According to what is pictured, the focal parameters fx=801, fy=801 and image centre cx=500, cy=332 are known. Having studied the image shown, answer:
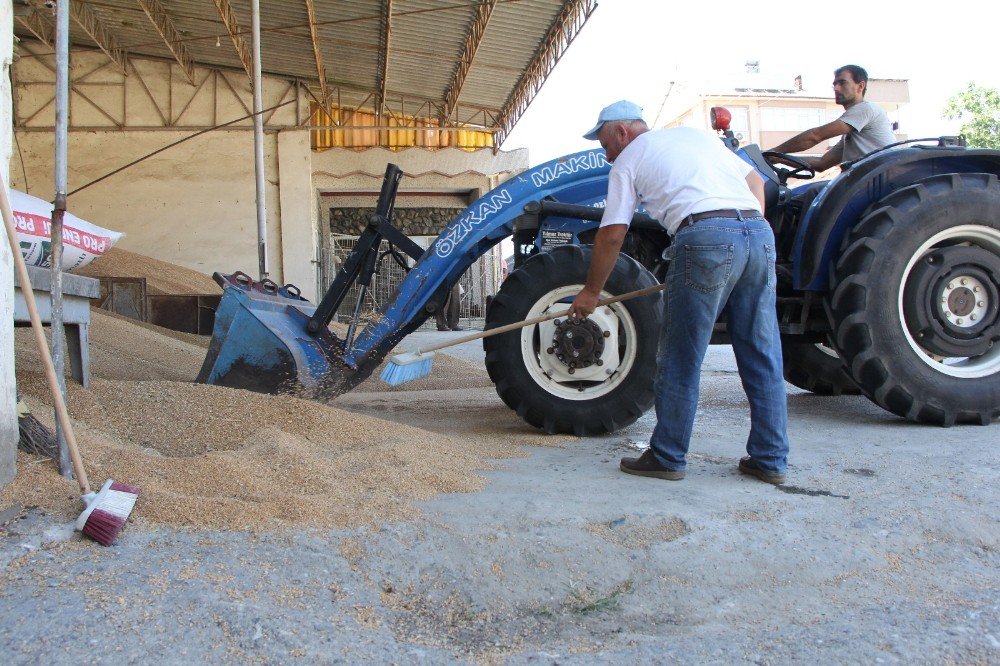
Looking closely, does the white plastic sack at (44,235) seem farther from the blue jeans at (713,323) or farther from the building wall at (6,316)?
the blue jeans at (713,323)

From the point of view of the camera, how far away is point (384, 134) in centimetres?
1723

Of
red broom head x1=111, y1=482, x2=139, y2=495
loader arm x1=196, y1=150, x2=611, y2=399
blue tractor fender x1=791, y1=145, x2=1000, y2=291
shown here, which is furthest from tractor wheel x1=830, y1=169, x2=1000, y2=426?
red broom head x1=111, y1=482, x2=139, y2=495

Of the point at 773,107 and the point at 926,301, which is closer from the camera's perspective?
the point at 926,301

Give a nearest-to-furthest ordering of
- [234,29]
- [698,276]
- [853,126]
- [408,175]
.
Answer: [698,276]
[853,126]
[234,29]
[408,175]

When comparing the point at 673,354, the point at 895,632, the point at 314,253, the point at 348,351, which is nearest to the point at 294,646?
the point at 895,632

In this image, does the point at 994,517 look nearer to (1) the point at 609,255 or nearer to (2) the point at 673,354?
(2) the point at 673,354

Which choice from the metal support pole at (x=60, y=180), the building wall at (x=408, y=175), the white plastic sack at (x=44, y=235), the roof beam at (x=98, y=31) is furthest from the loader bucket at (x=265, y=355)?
the building wall at (x=408, y=175)

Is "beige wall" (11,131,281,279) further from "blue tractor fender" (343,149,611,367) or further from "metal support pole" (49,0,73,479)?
"metal support pole" (49,0,73,479)

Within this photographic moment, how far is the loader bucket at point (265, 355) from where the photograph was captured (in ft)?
14.4

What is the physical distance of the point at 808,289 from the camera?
14.9ft

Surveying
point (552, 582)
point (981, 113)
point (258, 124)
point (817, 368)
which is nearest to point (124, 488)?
point (552, 582)

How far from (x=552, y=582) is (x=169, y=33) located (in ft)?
47.1

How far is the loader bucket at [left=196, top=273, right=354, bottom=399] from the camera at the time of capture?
439cm

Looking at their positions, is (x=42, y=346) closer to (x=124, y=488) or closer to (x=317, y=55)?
(x=124, y=488)
